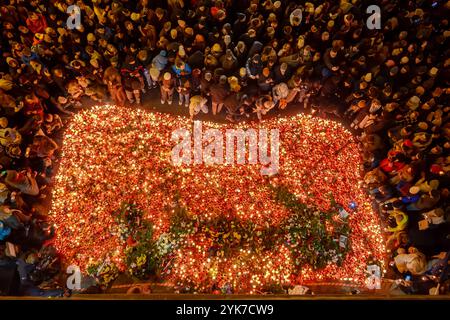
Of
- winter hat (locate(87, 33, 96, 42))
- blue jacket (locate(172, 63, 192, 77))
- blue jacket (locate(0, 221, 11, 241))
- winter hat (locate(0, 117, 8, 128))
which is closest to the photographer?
blue jacket (locate(0, 221, 11, 241))

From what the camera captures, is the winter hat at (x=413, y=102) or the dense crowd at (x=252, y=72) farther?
the winter hat at (x=413, y=102)

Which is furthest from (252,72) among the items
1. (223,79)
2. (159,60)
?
(159,60)

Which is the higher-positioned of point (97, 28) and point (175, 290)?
point (97, 28)

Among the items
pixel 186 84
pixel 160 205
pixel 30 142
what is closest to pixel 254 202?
pixel 160 205

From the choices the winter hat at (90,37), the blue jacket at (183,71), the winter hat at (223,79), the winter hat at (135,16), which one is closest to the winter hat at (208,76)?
the winter hat at (223,79)

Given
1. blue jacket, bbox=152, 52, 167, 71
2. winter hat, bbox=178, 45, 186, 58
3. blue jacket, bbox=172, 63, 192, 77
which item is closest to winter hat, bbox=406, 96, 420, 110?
blue jacket, bbox=172, 63, 192, 77

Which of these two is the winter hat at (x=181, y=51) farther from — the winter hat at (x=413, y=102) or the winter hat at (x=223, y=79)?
the winter hat at (x=413, y=102)

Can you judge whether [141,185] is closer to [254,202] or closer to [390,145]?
[254,202]

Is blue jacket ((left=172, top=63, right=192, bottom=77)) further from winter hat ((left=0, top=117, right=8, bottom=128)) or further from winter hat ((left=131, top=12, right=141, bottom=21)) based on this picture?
winter hat ((left=0, top=117, right=8, bottom=128))
